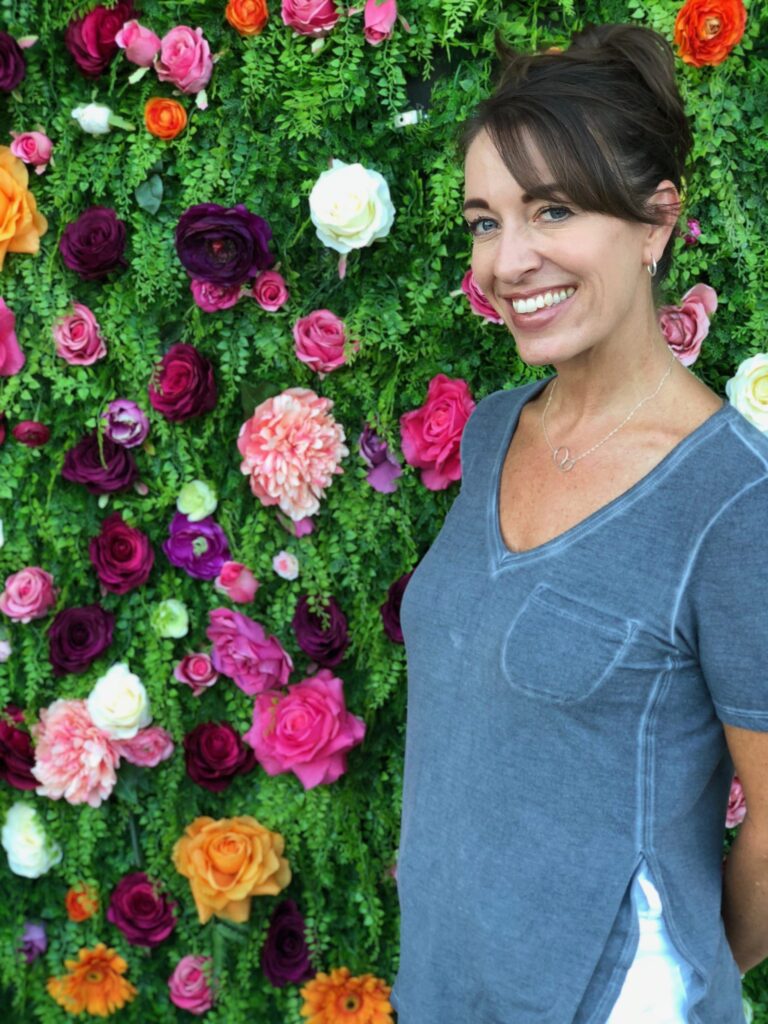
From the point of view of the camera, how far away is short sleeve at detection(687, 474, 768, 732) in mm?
1056

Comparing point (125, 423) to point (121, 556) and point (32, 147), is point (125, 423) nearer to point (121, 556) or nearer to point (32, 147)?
point (121, 556)

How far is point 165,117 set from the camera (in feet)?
6.27

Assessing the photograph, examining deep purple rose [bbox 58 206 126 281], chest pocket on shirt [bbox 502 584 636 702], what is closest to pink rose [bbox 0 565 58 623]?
deep purple rose [bbox 58 206 126 281]

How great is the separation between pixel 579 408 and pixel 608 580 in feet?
0.90

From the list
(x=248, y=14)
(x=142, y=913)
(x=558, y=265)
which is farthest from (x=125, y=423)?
Result: (x=558, y=265)

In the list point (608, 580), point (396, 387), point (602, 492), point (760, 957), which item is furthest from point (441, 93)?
point (760, 957)

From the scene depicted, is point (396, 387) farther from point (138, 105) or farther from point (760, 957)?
point (760, 957)

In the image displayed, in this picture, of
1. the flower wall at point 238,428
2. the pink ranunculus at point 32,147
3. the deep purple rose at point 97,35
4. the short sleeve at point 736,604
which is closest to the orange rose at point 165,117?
the flower wall at point 238,428

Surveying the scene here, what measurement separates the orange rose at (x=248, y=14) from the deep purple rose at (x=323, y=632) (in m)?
1.04

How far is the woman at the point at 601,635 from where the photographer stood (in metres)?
1.13

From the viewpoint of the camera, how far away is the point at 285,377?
6.54 ft

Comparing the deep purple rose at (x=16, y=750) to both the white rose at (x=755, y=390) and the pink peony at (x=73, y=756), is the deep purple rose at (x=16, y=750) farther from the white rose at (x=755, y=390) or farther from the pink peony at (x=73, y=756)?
the white rose at (x=755, y=390)

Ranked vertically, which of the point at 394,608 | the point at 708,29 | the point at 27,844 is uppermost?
the point at 708,29

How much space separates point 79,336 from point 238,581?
577 millimetres
